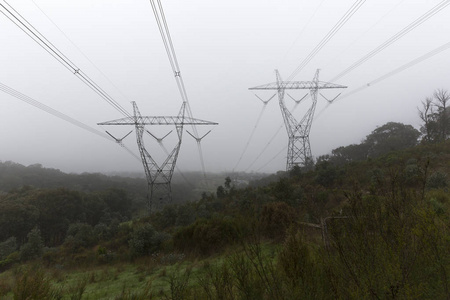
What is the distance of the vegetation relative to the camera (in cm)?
287

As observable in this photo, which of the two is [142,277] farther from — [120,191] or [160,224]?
[120,191]

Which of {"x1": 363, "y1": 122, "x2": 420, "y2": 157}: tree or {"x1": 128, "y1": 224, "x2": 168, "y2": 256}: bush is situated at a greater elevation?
{"x1": 363, "y1": 122, "x2": 420, "y2": 157}: tree

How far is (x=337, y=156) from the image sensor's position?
61.0m

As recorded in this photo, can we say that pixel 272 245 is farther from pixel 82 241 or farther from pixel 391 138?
pixel 391 138

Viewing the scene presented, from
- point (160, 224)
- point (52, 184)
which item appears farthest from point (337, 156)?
point (52, 184)

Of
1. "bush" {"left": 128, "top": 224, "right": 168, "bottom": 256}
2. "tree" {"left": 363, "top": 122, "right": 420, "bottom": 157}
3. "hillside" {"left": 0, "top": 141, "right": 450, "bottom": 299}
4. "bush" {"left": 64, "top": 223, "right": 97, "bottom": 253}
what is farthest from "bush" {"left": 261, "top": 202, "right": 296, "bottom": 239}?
"tree" {"left": 363, "top": 122, "right": 420, "bottom": 157}

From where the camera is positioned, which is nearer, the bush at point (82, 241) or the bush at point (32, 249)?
the bush at point (32, 249)

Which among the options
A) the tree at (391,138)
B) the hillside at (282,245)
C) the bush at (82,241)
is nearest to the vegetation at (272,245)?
the hillside at (282,245)

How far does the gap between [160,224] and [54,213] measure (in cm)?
3146

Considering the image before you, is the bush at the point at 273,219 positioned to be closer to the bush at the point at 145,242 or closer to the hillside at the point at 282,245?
the hillside at the point at 282,245

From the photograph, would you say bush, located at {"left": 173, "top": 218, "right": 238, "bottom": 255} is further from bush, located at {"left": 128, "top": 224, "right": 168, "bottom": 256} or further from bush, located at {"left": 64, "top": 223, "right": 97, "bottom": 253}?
A: bush, located at {"left": 64, "top": 223, "right": 97, "bottom": 253}

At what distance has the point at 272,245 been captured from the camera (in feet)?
30.3

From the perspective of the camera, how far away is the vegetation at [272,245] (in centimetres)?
287

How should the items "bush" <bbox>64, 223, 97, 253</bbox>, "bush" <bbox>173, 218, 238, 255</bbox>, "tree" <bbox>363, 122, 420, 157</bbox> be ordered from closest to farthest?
"bush" <bbox>173, 218, 238, 255</bbox> → "bush" <bbox>64, 223, 97, 253</bbox> → "tree" <bbox>363, 122, 420, 157</bbox>
